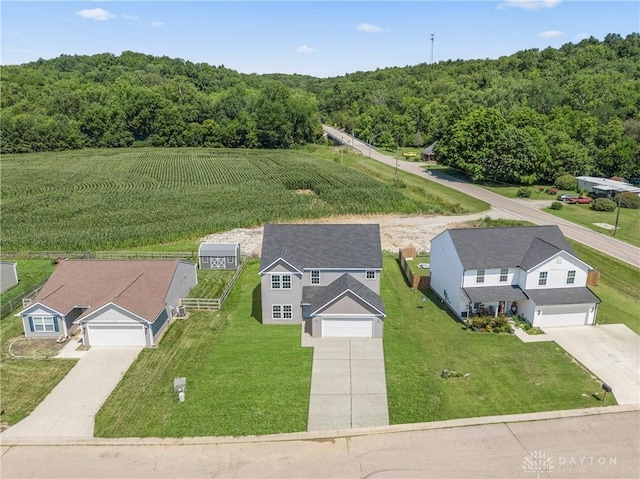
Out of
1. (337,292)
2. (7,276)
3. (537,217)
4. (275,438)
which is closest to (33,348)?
(7,276)

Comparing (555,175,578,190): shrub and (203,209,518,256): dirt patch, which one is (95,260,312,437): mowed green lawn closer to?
(203,209,518,256): dirt patch

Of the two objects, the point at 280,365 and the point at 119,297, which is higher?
the point at 119,297

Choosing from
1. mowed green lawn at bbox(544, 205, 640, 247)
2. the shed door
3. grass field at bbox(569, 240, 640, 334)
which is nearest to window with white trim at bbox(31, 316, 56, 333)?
the shed door

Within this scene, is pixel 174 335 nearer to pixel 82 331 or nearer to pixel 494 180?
pixel 82 331

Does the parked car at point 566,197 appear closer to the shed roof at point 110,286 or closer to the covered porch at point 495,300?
the covered porch at point 495,300

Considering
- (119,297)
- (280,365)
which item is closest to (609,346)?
(280,365)

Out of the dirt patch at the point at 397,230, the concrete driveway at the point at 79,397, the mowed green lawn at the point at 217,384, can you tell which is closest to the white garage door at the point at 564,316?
the mowed green lawn at the point at 217,384

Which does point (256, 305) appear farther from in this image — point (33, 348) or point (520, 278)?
point (520, 278)
